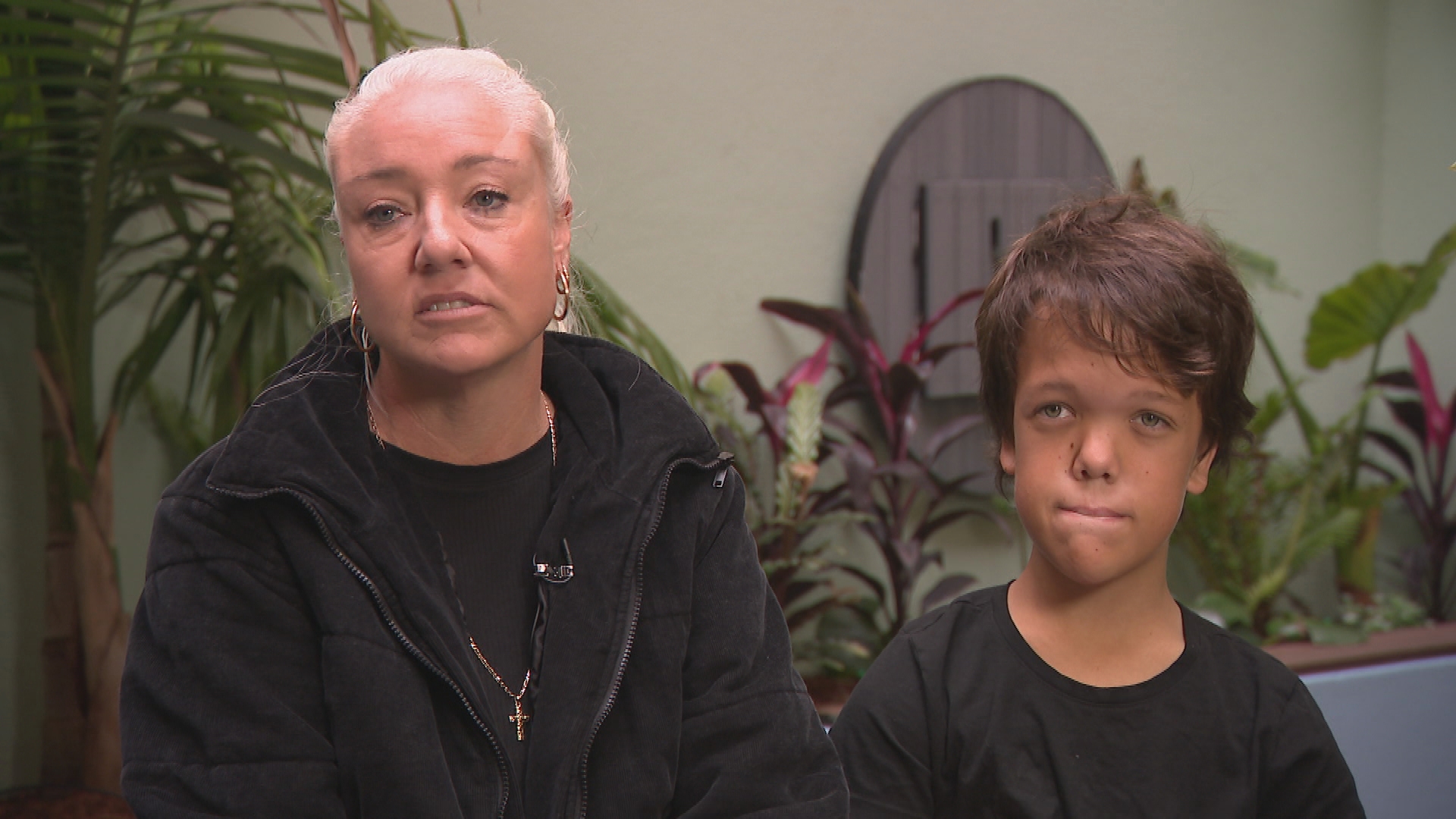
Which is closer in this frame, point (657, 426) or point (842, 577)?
point (657, 426)

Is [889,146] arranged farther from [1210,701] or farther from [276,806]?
[276,806]

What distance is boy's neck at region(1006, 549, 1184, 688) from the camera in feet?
4.38

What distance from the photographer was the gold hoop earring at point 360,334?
143cm

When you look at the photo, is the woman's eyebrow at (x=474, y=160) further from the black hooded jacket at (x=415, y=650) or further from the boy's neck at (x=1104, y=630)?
the boy's neck at (x=1104, y=630)

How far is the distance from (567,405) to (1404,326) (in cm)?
380

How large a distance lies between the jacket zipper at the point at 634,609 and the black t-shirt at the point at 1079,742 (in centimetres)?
26

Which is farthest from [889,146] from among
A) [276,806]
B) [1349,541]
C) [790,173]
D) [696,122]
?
[276,806]

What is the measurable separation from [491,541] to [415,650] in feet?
0.62

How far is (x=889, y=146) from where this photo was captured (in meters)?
3.42

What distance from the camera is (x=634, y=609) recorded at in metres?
1.32

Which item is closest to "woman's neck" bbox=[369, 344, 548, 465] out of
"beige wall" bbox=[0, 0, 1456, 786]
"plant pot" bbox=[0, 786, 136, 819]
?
"plant pot" bbox=[0, 786, 136, 819]

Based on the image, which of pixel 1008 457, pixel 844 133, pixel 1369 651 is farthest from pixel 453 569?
pixel 1369 651

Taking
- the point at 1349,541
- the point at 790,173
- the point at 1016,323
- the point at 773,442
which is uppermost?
the point at 790,173

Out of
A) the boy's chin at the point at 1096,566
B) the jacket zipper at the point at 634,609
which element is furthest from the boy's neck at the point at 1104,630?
the jacket zipper at the point at 634,609
